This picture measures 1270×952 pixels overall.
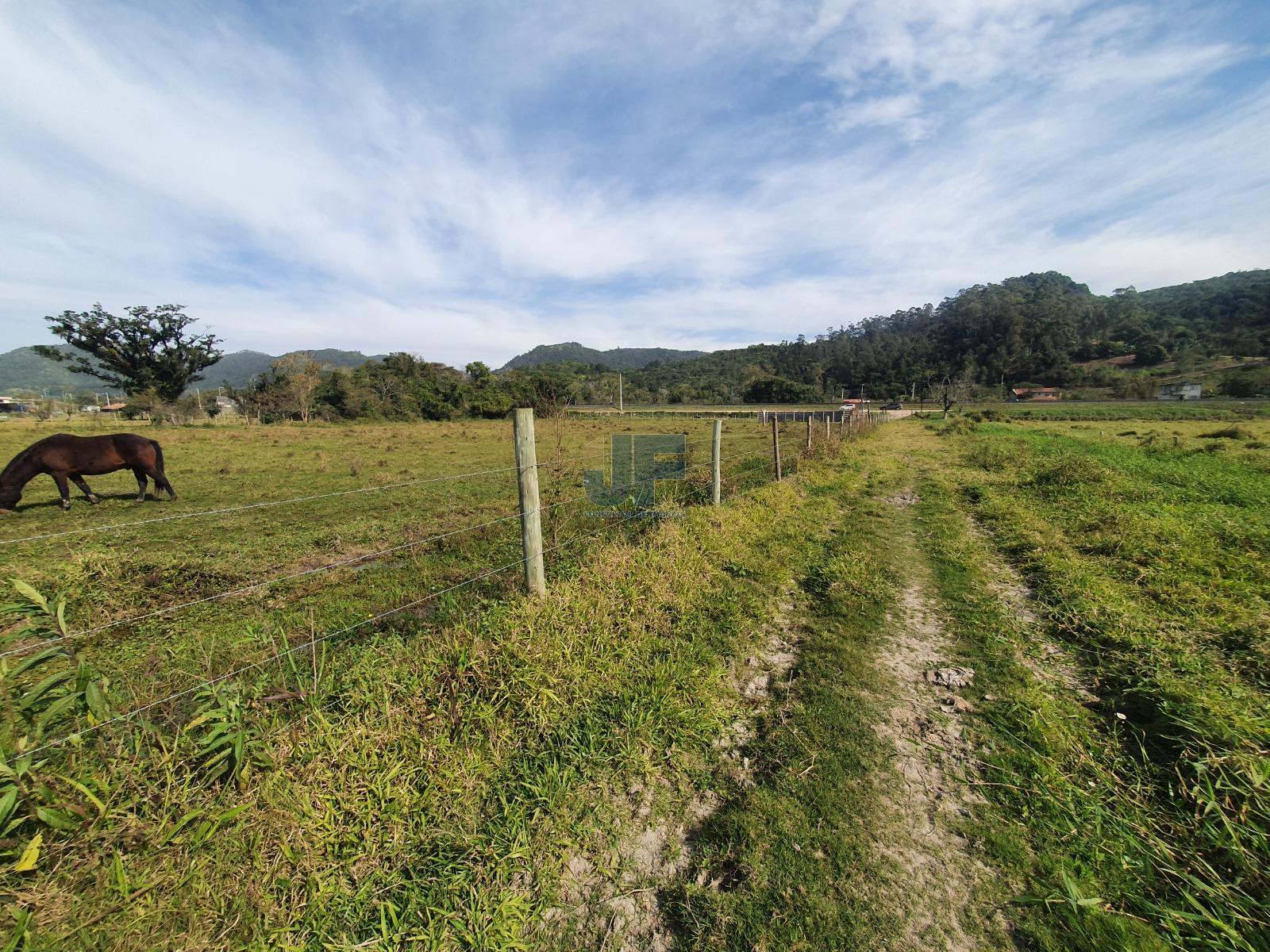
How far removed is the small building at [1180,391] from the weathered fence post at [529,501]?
278 feet

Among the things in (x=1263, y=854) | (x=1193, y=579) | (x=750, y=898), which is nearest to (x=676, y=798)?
(x=750, y=898)

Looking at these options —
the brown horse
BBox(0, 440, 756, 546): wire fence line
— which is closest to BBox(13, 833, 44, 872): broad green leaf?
BBox(0, 440, 756, 546): wire fence line

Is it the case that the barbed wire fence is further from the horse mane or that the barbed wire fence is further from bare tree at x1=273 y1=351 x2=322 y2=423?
bare tree at x1=273 y1=351 x2=322 y2=423

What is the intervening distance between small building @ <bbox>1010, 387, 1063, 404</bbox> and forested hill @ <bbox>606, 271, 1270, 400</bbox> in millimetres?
7251

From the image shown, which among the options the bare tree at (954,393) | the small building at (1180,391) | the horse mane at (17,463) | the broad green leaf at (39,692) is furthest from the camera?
the bare tree at (954,393)

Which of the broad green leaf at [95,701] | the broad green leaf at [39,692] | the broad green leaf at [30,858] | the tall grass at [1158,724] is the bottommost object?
the tall grass at [1158,724]

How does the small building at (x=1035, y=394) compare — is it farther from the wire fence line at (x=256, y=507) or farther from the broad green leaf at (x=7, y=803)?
the broad green leaf at (x=7, y=803)

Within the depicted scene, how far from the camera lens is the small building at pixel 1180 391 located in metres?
57.4

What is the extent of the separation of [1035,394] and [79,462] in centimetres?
9469

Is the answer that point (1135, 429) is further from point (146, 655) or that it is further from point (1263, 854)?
point (146, 655)

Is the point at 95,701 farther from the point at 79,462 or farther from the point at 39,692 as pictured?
the point at 79,462

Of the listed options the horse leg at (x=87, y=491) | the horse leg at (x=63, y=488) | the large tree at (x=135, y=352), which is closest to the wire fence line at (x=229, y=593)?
the horse leg at (x=63, y=488)

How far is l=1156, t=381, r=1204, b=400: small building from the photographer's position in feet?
188

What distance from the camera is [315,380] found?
51.3 m
